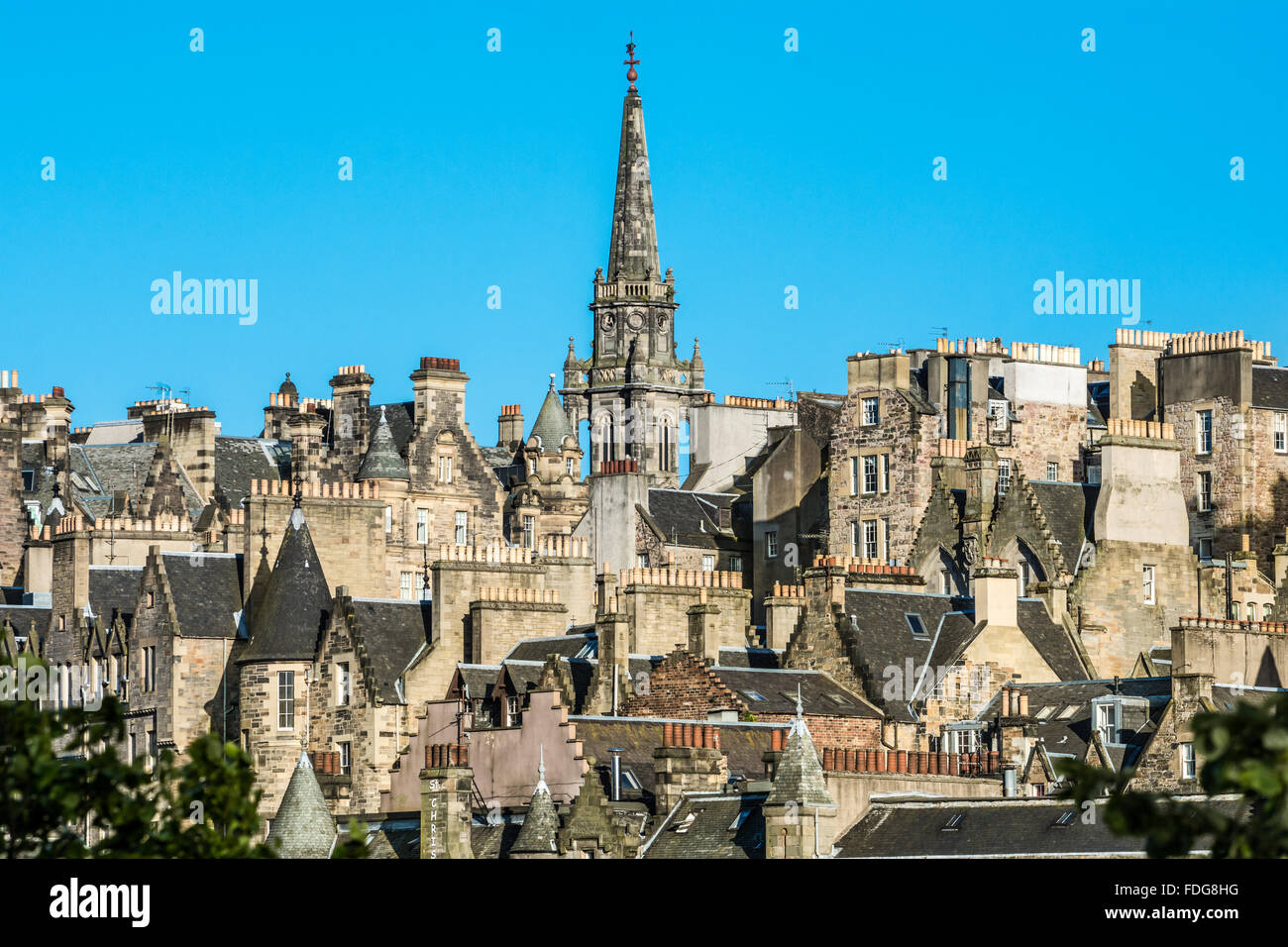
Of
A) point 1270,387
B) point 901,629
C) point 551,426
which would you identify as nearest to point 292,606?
point 901,629

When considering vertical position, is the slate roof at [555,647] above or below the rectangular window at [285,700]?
above

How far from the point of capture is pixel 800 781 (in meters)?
56.0

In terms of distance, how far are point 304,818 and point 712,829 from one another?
9824 mm

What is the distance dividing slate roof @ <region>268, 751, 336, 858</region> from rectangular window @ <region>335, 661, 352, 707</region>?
13.6 metres

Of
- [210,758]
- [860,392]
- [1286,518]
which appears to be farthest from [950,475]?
[210,758]

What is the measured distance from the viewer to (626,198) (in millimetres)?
150625

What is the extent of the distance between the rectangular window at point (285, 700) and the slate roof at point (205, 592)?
278 cm

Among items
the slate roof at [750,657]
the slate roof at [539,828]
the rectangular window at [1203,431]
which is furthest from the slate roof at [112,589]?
the rectangular window at [1203,431]

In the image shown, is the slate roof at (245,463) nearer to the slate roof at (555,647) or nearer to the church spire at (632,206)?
the slate roof at (555,647)

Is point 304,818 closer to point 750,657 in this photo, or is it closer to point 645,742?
point 645,742

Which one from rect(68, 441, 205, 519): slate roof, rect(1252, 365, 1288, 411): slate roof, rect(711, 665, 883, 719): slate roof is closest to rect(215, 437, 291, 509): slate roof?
rect(68, 441, 205, 519): slate roof

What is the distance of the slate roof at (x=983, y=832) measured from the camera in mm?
52438

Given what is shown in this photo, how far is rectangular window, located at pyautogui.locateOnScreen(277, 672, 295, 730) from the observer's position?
→ 79.7 meters

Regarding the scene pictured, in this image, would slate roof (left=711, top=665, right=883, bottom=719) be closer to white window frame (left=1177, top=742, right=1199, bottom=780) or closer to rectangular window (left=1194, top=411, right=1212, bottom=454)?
white window frame (left=1177, top=742, right=1199, bottom=780)
